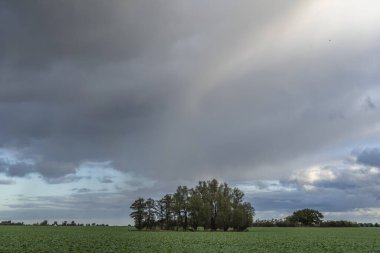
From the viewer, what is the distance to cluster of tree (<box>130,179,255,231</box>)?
590ft

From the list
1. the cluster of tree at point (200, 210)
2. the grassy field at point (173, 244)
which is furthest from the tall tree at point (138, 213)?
the grassy field at point (173, 244)

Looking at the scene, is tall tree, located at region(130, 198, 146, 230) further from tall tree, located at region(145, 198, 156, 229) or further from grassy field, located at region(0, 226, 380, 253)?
grassy field, located at region(0, 226, 380, 253)

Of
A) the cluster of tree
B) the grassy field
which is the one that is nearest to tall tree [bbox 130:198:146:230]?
the cluster of tree

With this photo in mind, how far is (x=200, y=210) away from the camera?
6983 inches

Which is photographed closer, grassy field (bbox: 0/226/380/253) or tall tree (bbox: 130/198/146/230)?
grassy field (bbox: 0/226/380/253)

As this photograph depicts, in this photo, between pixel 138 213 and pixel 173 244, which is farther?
pixel 138 213

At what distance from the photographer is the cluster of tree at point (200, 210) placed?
590 ft

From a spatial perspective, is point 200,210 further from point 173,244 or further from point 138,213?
point 173,244

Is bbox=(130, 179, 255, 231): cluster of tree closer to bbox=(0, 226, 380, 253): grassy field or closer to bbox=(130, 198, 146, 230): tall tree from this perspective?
bbox=(130, 198, 146, 230): tall tree

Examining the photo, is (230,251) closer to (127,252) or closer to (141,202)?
(127,252)

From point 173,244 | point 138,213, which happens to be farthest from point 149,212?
point 173,244

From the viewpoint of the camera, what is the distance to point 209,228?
182 m

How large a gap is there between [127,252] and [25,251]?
36.4 ft

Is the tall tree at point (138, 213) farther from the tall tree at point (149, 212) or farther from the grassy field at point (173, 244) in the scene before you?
the grassy field at point (173, 244)
